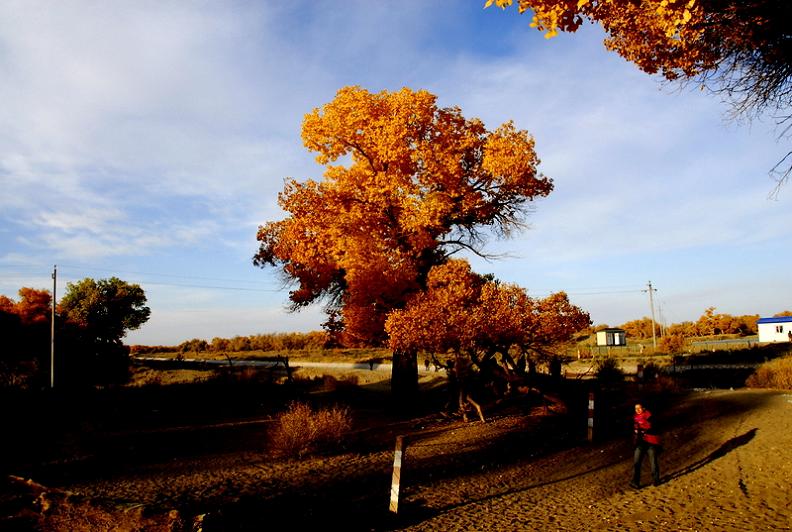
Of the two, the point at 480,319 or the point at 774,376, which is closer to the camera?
the point at 480,319

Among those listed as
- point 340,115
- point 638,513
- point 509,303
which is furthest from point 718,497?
point 340,115

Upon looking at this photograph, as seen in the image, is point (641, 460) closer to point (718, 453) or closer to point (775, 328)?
point (718, 453)

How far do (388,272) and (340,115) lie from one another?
4672 mm

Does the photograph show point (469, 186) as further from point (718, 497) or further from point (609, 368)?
point (609, 368)

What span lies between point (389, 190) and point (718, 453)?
9953mm

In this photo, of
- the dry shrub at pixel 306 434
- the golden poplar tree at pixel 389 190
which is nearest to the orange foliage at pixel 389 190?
the golden poplar tree at pixel 389 190

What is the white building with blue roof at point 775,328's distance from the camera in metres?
55.8

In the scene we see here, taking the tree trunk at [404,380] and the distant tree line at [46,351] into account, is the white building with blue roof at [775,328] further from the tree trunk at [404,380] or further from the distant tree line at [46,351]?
the distant tree line at [46,351]

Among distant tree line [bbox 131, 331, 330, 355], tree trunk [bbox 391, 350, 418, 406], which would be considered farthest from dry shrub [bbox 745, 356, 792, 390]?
distant tree line [bbox 131, 331, 330, 355]

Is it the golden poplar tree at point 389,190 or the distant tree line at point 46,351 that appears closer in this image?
the golden poplar tree at point 389,190

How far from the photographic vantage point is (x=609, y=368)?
80.6 feet

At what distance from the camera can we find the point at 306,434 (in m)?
12.4

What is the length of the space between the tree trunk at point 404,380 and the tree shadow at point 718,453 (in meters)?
8.82

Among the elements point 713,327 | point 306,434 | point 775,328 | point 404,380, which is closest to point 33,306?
point 404,380
